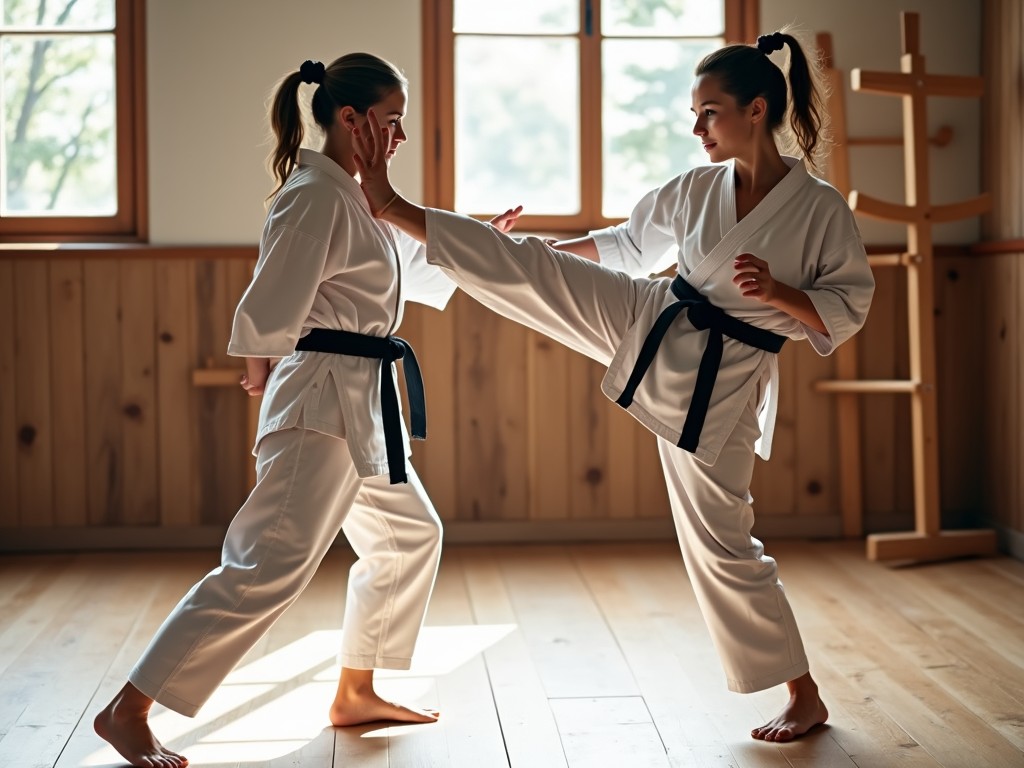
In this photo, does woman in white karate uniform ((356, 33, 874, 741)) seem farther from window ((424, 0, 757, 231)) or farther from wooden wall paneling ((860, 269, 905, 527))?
wooden wall paneling ((860, 269, 905, 527))

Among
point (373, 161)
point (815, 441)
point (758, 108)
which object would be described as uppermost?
point (758, 108)

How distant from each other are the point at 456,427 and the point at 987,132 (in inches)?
75.5

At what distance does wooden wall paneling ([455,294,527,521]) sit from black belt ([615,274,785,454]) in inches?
60.3

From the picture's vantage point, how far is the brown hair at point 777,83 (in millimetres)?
2135

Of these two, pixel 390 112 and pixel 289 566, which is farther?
pixel 390 112

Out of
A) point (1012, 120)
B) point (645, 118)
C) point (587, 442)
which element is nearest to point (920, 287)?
point (1012, 120)

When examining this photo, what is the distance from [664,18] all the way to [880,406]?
4.64 ft

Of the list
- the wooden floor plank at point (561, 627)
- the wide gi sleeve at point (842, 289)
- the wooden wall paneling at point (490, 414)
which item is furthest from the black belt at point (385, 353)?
the wooden wall paneling at point (490, 414)

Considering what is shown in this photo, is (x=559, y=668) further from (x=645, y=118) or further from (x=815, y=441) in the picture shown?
(x=645, y=118)

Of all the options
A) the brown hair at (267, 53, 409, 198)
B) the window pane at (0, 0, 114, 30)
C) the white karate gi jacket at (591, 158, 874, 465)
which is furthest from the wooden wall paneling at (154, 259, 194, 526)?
the white karate gi jacket at (591, 158, 874, 465)

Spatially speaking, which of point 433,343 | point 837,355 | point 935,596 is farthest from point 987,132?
point 433,343

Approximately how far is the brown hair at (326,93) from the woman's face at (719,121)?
0.54 metres

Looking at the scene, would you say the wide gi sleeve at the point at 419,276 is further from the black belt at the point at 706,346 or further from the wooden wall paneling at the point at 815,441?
the wooden wall paneling at the point at 815,441

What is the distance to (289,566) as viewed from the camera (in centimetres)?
194
